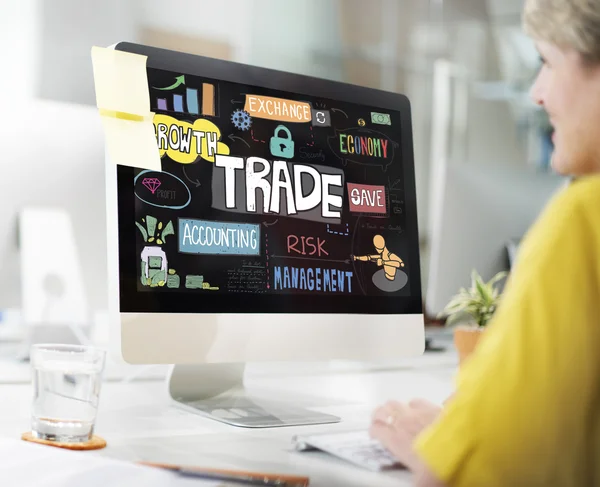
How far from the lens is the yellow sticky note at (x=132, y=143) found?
110cm

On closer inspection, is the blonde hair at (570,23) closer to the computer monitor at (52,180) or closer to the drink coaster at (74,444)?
the drink coaster at (74,444)

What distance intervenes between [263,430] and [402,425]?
12.0 inches

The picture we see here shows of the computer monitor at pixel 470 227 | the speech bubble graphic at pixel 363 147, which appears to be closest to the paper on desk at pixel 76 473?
the speech bubble graphic at pixel 363 147

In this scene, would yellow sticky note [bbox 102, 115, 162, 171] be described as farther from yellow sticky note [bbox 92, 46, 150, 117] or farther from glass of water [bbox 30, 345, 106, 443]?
glass of water [bbox 30, 345, 106, 443]

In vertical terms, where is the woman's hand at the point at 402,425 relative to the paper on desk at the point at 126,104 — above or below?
below

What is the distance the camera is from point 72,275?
1683 millimetres

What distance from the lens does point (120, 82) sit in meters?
1.13

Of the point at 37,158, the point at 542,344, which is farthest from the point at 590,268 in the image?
the point at 37,158

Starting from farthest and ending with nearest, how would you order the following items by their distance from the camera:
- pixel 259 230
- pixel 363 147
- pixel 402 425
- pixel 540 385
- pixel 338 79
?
1. pixel 338 79
2. pixel 363 147
3. pixel 259 230
4. pixel 402 425
5. pixel 540 385

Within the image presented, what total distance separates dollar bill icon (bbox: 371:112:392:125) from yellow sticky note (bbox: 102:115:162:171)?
0.42 metres

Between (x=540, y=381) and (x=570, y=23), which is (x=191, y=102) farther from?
(x=540, y=381)

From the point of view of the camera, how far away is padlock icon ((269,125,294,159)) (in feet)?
4.11

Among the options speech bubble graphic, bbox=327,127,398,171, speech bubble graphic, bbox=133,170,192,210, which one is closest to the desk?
speech bubble graphic, bbox=133,170,192,210

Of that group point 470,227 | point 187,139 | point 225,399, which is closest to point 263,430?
point 225,399
